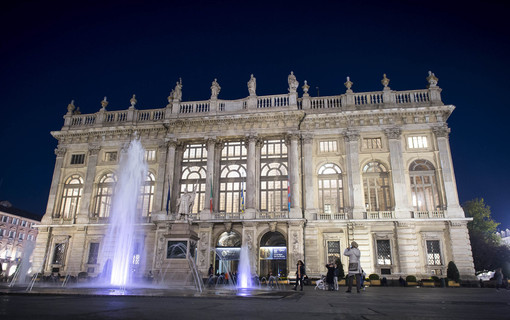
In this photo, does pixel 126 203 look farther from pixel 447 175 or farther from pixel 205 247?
pixel 447 175

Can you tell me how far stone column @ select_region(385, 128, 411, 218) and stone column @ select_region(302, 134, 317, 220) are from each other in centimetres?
645

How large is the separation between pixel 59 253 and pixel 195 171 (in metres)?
14.2

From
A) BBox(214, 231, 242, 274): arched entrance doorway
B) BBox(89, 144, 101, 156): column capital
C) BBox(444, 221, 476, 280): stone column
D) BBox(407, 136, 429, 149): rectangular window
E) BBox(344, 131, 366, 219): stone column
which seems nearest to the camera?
BBox(444, 221, 476, 280): stone column

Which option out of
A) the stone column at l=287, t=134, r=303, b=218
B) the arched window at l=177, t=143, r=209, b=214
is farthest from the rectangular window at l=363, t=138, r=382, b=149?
the arched window at l=177, t=143, r=209, b=214

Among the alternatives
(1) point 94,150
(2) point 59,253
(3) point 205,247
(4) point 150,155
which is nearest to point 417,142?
(3) point 205,247

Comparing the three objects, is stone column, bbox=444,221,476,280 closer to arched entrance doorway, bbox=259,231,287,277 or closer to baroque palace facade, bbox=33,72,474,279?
baroque palace facade, bbox=33,72,474,279

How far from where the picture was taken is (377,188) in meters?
28.9

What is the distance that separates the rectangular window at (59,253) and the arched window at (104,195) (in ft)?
13.1

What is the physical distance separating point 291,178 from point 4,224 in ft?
194

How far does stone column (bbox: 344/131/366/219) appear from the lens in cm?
2791

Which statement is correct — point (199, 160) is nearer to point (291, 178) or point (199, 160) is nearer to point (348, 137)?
point (291, 178)

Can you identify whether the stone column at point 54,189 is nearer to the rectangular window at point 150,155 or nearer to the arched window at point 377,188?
the rectangular window at point 150,155

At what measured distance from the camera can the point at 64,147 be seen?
34562mm

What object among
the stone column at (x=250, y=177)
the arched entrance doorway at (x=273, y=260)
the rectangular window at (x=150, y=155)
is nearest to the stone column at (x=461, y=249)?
the arched entrance doorway at (x=273, y=260)
